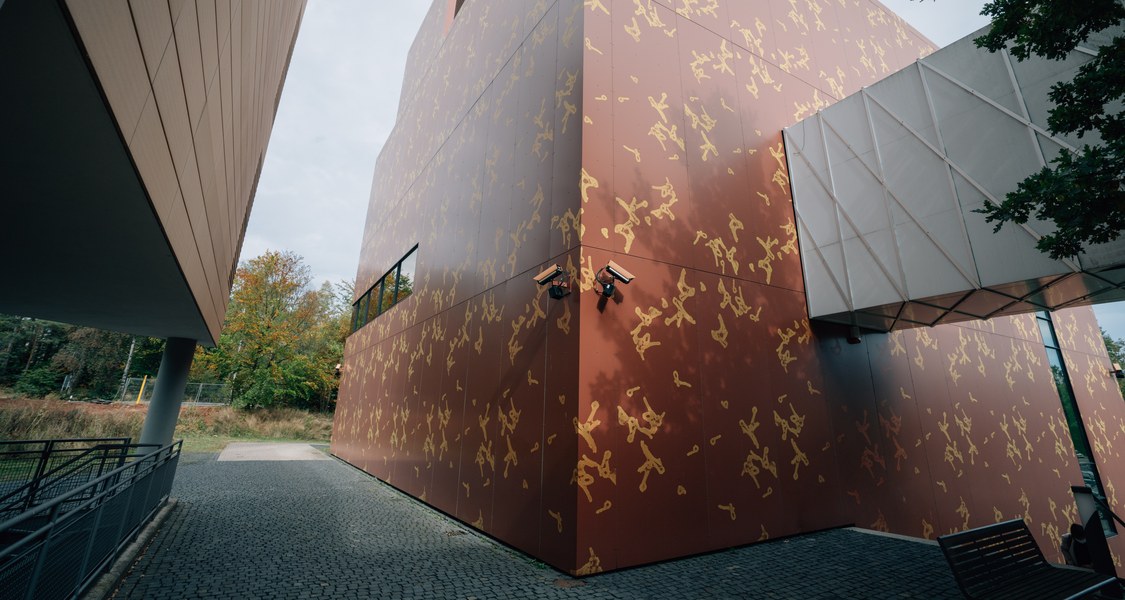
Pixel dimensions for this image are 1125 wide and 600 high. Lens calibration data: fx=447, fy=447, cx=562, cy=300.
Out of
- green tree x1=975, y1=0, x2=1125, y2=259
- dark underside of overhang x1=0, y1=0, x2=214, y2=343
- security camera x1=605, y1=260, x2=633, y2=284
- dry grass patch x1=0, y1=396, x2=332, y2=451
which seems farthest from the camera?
dry grass patch x1=0, y1=396, x2=332, y2=451

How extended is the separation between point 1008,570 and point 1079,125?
13.7 feet

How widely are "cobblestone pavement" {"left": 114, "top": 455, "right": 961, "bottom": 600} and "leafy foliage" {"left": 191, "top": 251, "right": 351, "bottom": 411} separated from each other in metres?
21.8

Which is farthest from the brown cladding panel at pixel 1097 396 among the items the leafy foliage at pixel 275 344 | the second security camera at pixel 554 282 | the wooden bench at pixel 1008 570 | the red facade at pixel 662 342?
the leafy foliage at pixel 275 344

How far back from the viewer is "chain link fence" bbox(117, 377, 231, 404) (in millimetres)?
25438

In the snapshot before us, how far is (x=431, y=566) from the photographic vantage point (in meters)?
4.96

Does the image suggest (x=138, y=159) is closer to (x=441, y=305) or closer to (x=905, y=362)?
(x=441, y=305)

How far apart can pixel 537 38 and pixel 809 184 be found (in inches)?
219

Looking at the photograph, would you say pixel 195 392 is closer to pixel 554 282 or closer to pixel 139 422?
pixel 139 422

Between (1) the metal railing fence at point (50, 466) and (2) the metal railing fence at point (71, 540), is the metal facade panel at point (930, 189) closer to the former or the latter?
(2) the metal railing fence at point (71, 540)

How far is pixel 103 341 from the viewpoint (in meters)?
28.6

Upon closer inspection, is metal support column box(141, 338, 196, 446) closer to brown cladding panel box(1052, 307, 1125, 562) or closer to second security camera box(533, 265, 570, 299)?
second security camera box(533, 265, 570, 299)

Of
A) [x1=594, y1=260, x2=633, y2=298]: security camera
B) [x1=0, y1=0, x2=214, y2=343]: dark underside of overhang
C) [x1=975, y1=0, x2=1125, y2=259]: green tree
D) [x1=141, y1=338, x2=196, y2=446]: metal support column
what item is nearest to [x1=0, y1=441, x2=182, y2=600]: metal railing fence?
[x1=0, y1=0, x2=214, y2=343]: dark underside of overhang

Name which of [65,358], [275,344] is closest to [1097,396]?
[275,344]

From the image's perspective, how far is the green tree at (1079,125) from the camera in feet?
12.7
